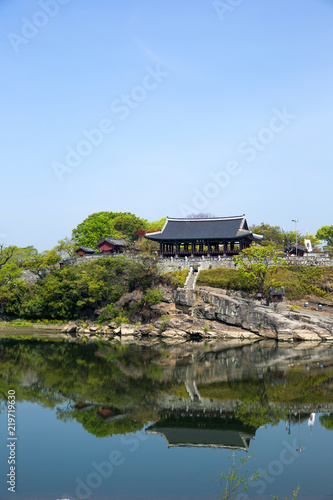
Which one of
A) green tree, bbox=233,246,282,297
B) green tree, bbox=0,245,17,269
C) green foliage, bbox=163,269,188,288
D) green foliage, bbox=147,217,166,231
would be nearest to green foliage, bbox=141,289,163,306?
green foliage, bbox=163,269,188,288

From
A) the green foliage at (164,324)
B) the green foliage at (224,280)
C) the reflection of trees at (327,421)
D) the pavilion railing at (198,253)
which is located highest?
the pavilion railing at (198,253)

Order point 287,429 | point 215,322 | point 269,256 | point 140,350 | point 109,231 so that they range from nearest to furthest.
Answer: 1. point 287,429
2. point 140,350
3. point 215,322
4. point 269,256
5. point 109,231

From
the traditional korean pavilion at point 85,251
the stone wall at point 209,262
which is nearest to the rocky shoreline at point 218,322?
the stone wall at point 209,262

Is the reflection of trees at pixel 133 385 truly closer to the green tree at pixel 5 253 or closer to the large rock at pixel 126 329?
the large rock at pixel 126 329

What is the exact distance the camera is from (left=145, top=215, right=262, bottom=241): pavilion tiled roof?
57.3 m

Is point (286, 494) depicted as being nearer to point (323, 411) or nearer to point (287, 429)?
point (287, 429)

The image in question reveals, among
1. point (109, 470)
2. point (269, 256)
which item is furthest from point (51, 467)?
point (269, 256)

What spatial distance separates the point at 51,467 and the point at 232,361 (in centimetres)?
1938

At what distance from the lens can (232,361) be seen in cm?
3378

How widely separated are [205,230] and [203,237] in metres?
1.71

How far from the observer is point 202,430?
2056 cm

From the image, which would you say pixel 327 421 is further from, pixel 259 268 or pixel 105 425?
pixel 259 268

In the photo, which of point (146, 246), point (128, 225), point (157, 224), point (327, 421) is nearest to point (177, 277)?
point (146, 246)

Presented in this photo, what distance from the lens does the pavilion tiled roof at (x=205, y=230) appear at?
5734 cm
